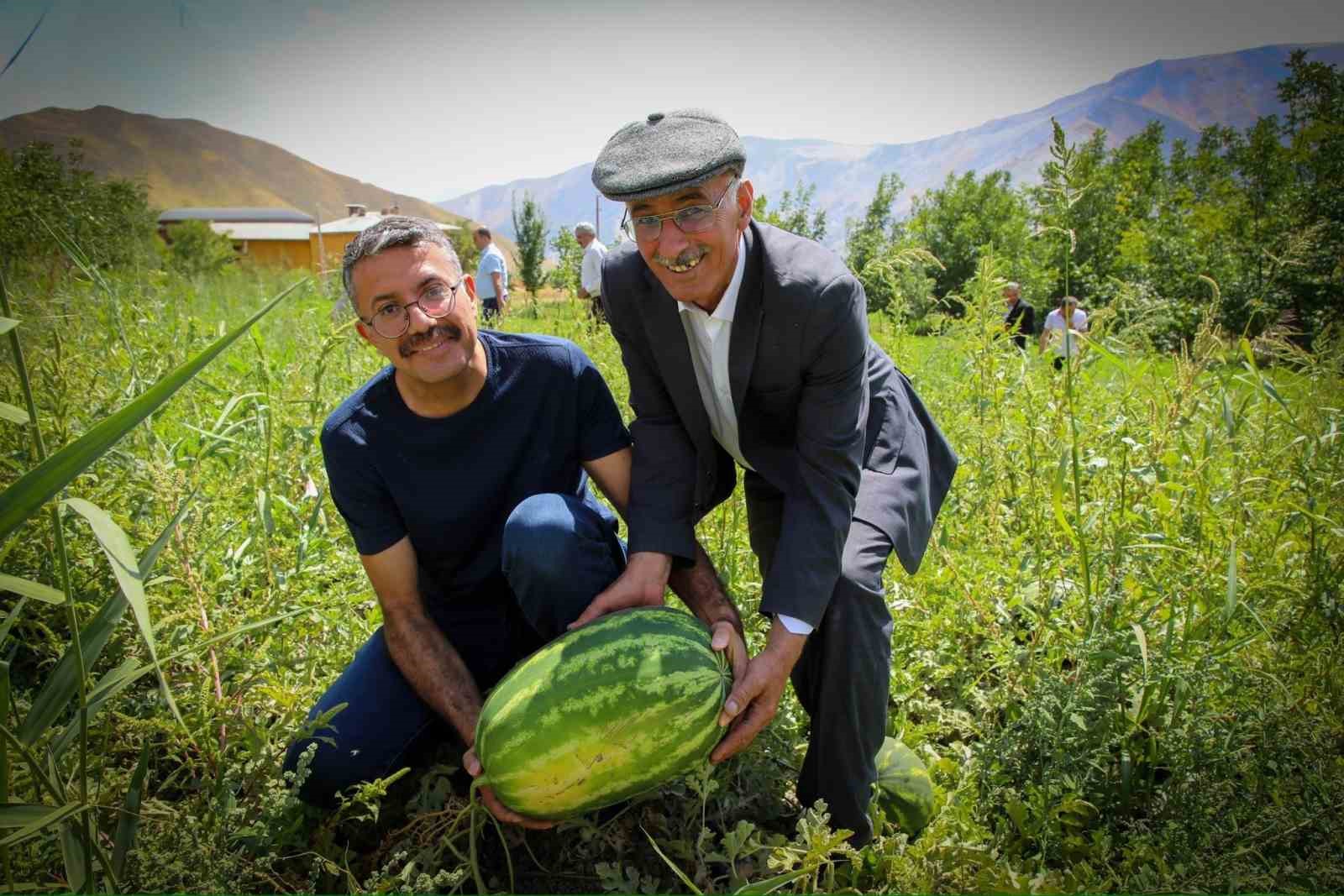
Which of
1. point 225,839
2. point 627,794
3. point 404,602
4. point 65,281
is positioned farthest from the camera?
point 65,281

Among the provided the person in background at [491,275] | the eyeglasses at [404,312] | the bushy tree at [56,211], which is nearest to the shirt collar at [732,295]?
the eyeglasses at [404,312]

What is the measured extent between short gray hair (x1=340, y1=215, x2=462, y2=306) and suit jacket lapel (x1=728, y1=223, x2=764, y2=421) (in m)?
0.81

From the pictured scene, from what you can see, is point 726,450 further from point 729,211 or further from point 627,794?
point 627,794

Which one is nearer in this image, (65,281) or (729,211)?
(729,211)

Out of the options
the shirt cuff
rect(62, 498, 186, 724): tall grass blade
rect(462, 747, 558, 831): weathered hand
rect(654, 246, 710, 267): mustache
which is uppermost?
rect(654, 246, 710, 267): mustache

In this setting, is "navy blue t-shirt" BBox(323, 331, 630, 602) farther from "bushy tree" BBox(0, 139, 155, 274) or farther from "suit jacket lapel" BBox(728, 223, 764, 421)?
"bushy tree" BBox(0, 139, 155, 274)

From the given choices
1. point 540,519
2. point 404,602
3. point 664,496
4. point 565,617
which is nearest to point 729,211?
point 664,496

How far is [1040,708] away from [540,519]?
4.39 ft

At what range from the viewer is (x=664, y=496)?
2189mm

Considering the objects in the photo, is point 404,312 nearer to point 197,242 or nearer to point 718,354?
point 718,354

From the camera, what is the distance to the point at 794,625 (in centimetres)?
193

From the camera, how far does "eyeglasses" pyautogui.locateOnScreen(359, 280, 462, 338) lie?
2.09m

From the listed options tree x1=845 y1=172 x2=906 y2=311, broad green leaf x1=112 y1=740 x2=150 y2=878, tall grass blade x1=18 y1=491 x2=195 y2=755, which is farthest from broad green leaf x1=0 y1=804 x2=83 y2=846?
tree x1=845 y1=172 x2=906 y2=311

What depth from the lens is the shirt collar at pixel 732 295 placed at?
6.79 feet
